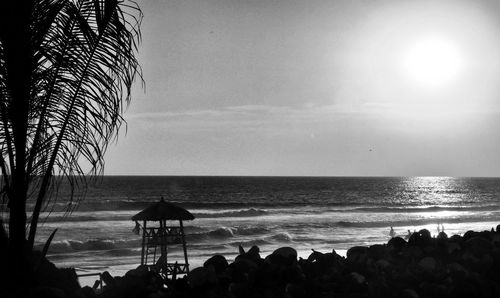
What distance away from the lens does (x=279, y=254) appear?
4.28 metres

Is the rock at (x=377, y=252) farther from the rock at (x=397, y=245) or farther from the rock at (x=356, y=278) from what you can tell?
the rock at (x=356, y=278)

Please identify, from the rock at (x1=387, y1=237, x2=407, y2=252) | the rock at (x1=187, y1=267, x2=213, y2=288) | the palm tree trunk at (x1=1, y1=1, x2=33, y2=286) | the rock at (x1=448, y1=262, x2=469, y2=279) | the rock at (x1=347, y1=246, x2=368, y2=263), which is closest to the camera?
the palm tree trunk at (x1=1, y1=1, x2=33, y2=286)

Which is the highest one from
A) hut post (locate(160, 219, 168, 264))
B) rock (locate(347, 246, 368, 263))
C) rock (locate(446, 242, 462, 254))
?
rock (locate(446, 242, 462, 254))

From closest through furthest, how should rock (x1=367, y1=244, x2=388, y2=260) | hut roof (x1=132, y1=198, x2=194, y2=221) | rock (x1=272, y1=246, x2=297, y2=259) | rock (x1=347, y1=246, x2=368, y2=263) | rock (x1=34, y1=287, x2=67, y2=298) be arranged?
rock (x1=34, y1=287, x2=67, y2=298)
rock (x1=272, y1=246, x2=297, y2=259)
rock (x1=347, y1=246, x2=368, y2=263)
rock (x1=367, y1=244, x2=388, y2=260)
hut roof (x1=132, y1=198, x2=194, y2=221)

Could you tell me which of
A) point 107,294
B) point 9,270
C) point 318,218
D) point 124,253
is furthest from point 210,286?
point 318,218

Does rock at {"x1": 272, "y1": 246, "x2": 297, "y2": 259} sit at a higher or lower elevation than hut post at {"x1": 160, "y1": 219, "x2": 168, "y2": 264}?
higher

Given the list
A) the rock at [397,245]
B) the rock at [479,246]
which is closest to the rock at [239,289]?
the rock at [397,245]

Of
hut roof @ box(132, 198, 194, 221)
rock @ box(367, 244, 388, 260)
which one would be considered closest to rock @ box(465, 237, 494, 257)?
rock @ box(367, 244, 388, 260)

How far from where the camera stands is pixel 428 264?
4645 mm

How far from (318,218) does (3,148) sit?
52392mm

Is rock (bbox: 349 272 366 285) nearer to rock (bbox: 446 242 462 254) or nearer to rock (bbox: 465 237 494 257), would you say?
rock (bbox: 446 242 462 254)

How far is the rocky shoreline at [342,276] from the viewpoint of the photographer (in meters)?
3.70

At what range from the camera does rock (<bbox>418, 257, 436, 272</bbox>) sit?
4566 millimetres

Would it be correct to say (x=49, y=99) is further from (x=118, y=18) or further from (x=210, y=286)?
(x=210, y=286)
